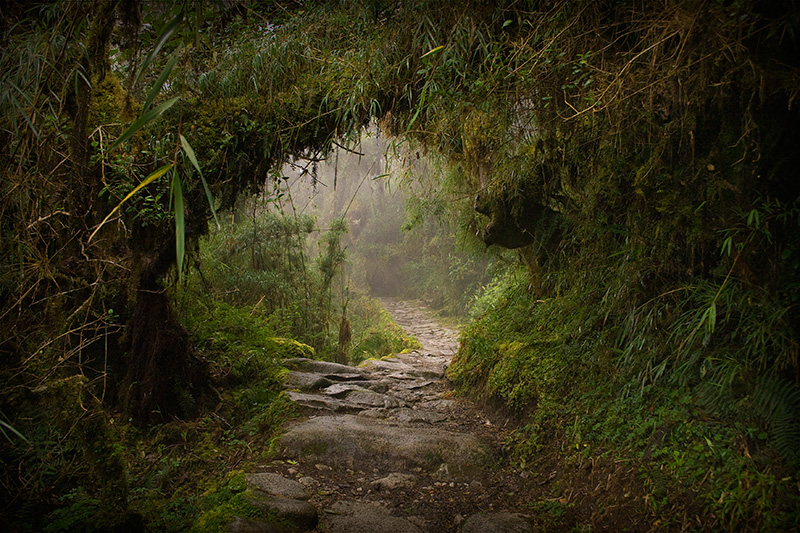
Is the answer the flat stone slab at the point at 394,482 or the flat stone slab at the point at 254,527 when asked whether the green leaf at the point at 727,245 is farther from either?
the flat stone slab at the point at 254,527

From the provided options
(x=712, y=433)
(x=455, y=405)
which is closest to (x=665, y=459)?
(x=712, y=433)

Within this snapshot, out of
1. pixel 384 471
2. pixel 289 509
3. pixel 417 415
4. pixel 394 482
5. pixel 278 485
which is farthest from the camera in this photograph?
pixel 417 415

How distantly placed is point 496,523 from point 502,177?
2867 mm

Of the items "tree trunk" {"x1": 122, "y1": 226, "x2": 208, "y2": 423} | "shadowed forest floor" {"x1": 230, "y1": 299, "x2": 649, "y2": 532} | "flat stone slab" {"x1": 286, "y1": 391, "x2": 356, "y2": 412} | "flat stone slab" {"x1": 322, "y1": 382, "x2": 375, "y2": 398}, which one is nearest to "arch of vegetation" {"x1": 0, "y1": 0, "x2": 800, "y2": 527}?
"tree trunk" {"x1": 122, "y1": 226, "x2": 208, "y2": 423}

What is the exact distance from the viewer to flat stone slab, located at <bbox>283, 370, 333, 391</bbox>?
4762mm

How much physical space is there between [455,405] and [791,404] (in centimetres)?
335

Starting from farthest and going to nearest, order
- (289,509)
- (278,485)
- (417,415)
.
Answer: (417,415)
(278,485)
(289,509)

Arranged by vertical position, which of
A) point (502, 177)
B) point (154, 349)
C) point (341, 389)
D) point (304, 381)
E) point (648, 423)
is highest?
point (502, 177)

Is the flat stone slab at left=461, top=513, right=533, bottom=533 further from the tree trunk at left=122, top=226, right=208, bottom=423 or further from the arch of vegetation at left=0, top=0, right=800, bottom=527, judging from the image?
the tree trunk at left=122, top=226, right=208, bottom=423

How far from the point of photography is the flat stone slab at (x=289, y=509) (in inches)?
94.6

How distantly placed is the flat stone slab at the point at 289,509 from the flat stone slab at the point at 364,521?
0.10 metres

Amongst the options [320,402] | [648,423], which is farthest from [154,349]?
[648,423]

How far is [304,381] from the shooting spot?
4.93m

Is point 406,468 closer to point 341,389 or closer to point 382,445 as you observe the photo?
point 382,445
